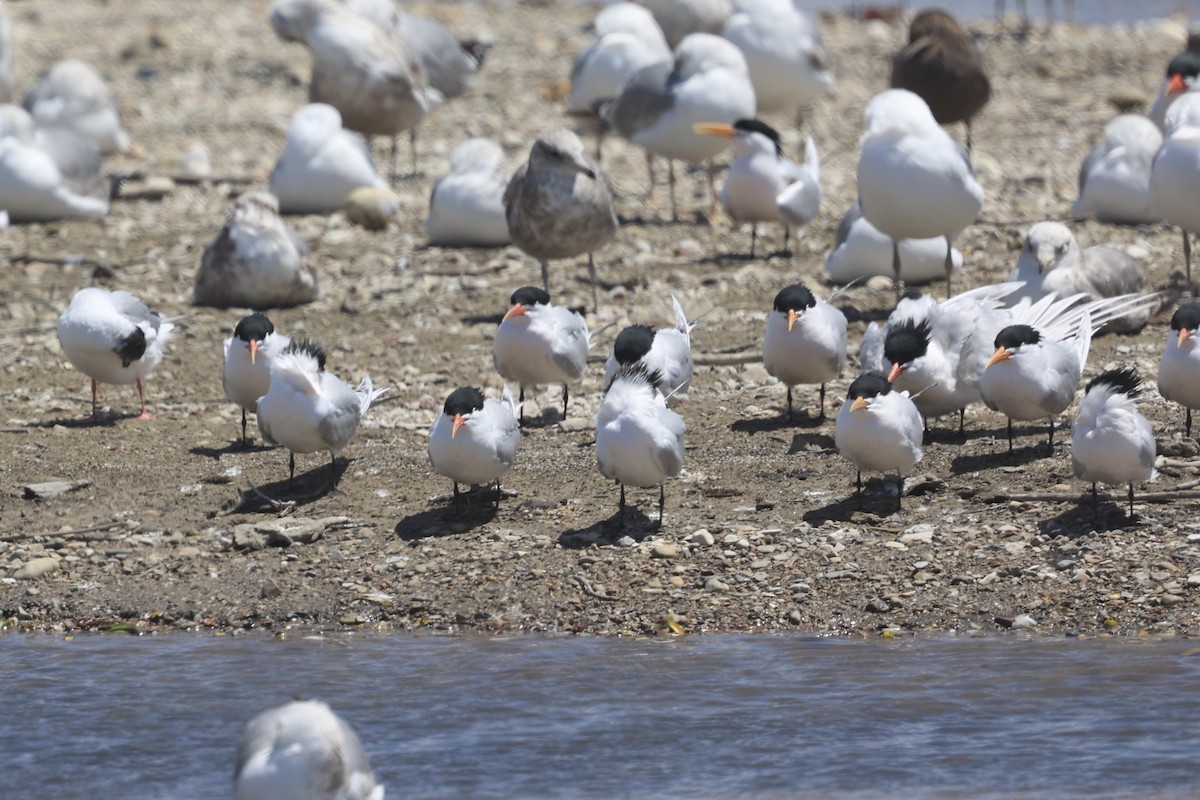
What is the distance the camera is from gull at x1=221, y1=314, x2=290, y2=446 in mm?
8648

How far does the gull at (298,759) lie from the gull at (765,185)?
7640mm

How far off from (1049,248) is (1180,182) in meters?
1.11

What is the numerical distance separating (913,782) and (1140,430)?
219 centimetres

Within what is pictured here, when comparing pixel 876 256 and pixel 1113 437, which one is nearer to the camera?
pixel 1113 437

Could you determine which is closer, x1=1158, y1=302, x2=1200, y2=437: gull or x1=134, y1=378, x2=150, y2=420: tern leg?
x1=1158, y1=302, x2=1200, y2=437: gull

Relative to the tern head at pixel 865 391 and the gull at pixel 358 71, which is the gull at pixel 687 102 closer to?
the gull at pixel 358 71

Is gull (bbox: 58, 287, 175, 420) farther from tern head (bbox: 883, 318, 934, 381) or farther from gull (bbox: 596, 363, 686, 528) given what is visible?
tern head (bbox: 883, 318, 934, 381)

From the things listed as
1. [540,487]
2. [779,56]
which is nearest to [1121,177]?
[779,56]

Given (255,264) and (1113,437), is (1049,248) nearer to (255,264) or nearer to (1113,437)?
(1113,437)

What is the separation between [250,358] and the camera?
8664mm

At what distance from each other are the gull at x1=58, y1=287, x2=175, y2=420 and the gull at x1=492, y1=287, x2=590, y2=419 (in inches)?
67.7

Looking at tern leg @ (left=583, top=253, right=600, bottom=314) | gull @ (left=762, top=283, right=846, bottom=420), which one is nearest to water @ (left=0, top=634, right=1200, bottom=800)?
gull @ (left=762, top=283, right=846, bottom=420)

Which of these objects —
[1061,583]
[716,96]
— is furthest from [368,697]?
[716,96]

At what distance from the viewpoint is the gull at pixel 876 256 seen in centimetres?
1134
